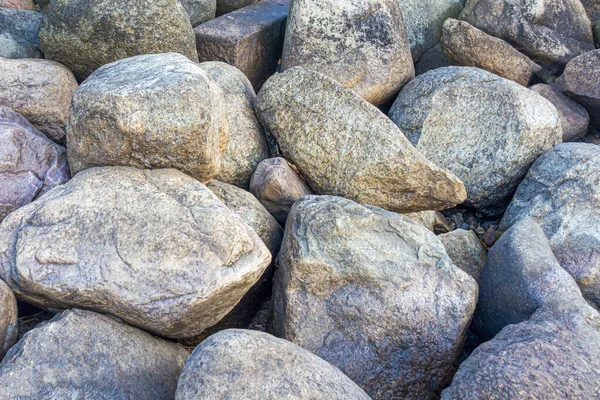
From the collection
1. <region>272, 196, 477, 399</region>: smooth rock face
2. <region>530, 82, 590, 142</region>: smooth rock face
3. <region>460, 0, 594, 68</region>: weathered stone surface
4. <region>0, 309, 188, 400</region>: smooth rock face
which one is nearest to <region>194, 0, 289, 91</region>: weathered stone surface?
<region>460, 0, 594, 68</region>: weathered stone surface

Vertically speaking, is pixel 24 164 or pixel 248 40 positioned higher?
pixel 248 40

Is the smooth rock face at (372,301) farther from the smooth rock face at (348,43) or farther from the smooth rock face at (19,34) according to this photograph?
the smooth rock face at (19,34)

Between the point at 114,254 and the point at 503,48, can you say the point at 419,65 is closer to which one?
the point at 503,48

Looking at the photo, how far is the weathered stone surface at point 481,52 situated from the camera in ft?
14.9

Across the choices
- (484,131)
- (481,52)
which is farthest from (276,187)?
(481,52)

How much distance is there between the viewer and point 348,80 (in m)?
4.27

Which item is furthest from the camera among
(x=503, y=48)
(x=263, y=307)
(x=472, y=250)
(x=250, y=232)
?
(x=503, y=48)

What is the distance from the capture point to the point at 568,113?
4586 mm

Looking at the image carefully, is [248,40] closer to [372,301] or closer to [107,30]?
[107,30]

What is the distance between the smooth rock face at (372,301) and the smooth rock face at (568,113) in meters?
2.10

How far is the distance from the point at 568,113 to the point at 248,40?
2288 mm

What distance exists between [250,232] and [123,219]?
52 centimetres

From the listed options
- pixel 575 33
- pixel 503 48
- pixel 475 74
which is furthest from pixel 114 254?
pixel 575 33

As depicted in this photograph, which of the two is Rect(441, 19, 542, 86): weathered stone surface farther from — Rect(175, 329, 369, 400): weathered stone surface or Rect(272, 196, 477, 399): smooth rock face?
Rect(175, 329, 369, 400): weathered stone surface
